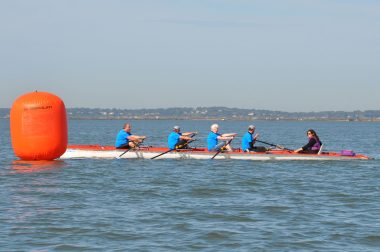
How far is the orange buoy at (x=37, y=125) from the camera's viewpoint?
23.7m

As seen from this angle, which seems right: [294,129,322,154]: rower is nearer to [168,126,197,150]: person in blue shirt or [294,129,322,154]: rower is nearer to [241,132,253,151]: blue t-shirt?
[241,132,253,151]: blue t-shirt

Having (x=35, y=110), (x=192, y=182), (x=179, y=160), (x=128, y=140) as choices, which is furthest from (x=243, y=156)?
(x=35, y=110)

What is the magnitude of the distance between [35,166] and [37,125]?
1596mm

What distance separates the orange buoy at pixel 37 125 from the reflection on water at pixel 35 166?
31 cm

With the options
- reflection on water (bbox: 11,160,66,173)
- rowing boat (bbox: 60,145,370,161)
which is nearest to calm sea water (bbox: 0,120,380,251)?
reflection on water (bbox: 11,160,66,173)

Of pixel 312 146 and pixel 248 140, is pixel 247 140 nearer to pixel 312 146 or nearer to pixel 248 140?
pixel 248 140

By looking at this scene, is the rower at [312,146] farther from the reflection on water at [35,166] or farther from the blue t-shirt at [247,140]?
the reflection on water at [35,166]

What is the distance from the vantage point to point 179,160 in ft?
92.3

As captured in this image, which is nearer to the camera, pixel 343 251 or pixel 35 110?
pixel 343 251

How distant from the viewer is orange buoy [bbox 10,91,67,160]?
23658 mm

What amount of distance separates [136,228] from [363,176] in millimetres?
12623

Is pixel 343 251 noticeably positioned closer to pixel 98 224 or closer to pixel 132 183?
pixel 98 224

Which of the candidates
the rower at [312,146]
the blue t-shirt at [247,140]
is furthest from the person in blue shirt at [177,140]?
the rower at [312,146]

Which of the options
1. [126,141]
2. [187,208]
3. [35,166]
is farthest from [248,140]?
[187,208]
